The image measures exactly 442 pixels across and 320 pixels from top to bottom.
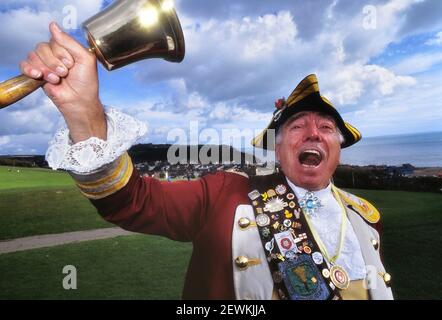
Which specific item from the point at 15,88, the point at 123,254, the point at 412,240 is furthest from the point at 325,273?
the point at 412,240

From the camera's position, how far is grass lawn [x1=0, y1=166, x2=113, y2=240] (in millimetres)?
5113

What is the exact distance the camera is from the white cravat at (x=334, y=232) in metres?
1.47

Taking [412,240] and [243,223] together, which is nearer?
[243,223]

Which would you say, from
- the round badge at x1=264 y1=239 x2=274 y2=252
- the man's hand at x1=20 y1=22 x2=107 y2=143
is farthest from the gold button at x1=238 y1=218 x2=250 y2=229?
the man's hand at x1=20 y1=22 x2=107 y2=143

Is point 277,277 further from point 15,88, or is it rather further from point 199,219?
point 15,88

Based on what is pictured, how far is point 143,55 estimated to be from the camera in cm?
93

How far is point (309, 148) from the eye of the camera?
1.51 m

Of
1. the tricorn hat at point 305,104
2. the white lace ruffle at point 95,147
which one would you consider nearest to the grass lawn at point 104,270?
the tricorn hat at point 305,104

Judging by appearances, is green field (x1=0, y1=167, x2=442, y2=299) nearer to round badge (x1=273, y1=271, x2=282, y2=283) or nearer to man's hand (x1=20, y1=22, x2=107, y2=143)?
round badge (x1=273, y1=271, x2=282, y2=283)

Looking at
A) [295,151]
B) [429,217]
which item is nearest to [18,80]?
[295,151]

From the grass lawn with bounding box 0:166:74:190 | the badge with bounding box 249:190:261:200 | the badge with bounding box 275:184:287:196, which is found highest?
the grass lawn with bounding box 0:166:74:190

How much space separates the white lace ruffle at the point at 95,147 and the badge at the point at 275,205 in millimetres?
608

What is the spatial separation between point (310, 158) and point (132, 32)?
885mm

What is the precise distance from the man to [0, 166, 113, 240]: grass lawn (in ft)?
13.3
